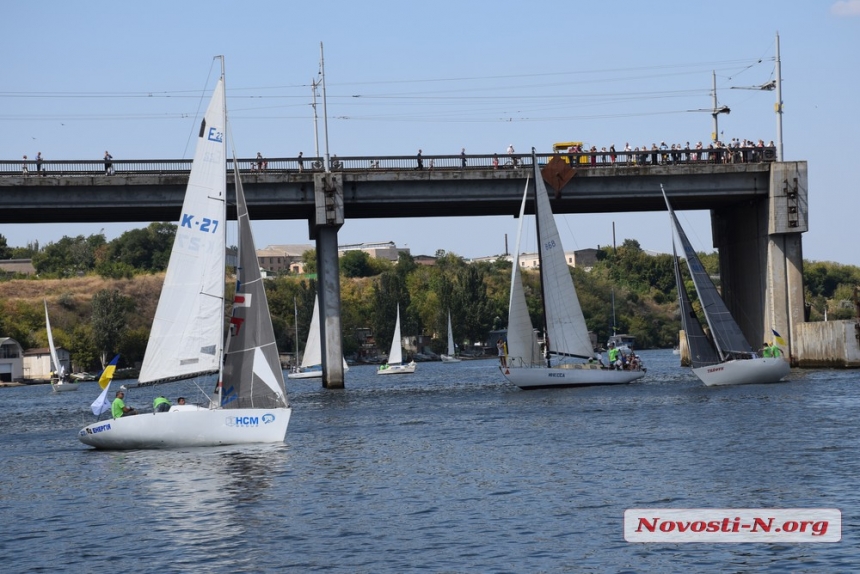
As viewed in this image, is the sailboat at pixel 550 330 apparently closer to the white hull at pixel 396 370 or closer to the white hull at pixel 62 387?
the white hull at pixel 62 387

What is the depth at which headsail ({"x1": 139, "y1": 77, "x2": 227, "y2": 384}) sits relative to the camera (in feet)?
138

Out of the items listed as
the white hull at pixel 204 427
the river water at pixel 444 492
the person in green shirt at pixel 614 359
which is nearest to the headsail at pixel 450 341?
the person in green shirt at pixel 614 359

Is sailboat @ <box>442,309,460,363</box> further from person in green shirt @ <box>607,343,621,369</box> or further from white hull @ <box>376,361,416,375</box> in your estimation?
person in green shirt @ <box>607,343,621,369</box>

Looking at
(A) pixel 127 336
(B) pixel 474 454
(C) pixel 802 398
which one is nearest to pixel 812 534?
(B) pixel 474 454

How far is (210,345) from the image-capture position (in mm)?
42375

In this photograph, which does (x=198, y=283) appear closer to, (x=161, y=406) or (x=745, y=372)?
(x=161, y=406)

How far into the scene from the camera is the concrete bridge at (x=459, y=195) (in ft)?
236

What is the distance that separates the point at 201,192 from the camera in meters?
43.7

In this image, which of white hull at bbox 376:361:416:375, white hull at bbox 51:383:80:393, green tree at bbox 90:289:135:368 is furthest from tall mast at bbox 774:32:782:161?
green tree at bbox 90:289:135:368

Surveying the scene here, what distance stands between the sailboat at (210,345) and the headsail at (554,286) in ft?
100

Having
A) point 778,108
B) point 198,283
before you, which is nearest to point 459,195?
point 778,108

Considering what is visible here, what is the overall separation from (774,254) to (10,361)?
379 ft

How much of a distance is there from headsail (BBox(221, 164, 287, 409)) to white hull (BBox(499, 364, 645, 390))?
31.0 metres

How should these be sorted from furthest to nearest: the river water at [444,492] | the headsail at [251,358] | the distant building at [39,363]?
the distant building at [39,363] → the headsail at [251,358] → the river water at [444,492]
